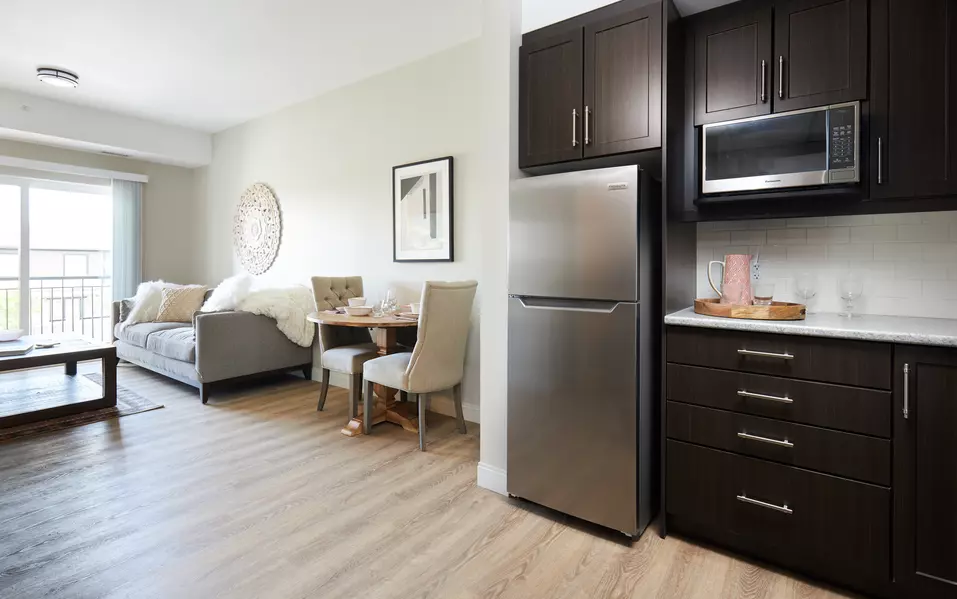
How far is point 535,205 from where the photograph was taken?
2.06 meters

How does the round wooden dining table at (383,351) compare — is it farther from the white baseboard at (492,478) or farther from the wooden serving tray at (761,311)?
the wooden serving tray at (761,311)

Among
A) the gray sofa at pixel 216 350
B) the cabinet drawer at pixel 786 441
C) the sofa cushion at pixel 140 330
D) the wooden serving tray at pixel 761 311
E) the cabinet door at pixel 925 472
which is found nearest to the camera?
the cabinet door at pixel 925 472

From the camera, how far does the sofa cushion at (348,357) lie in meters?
3.27

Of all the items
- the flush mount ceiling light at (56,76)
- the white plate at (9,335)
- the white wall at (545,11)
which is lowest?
the white plate at (9,335)

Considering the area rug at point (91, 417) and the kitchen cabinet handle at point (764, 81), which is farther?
the area rug at point (91, 417)

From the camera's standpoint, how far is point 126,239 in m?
5.72

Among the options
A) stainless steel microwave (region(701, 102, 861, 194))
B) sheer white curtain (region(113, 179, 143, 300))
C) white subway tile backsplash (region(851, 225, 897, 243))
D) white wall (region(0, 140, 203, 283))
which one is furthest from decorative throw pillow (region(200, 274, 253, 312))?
white subway tile backsplash (region(851, 225, 897, 243))

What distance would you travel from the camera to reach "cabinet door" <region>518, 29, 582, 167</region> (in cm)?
213

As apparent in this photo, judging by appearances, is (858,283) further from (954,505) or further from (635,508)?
(635,508)

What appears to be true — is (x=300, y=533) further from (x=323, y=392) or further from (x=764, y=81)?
(x=764, y=81)

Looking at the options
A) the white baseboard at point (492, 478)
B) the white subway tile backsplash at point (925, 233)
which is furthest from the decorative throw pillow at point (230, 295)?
the white subway tile backsplash at point (925, 233)

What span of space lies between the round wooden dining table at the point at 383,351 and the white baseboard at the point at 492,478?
0.90m

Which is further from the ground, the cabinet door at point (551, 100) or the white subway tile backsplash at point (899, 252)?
the cabinet door at point (551, 100)

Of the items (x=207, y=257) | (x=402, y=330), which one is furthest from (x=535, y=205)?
(x=207, y=257)
